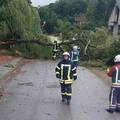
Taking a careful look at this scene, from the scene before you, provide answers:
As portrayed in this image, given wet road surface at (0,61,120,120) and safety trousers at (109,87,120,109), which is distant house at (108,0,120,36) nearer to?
wet road surface at (0,61,120,120)

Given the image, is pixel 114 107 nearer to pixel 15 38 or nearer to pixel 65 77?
pixel 65 77

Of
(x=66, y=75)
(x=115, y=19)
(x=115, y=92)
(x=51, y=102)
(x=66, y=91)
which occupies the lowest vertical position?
(x=115, y=19)

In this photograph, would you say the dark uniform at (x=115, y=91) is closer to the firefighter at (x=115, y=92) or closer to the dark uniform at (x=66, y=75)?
the firefighter at (x=115, y=92)

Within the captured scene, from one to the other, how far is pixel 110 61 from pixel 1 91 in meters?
18.9

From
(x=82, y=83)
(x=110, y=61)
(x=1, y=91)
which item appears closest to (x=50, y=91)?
(x=1, y=91)

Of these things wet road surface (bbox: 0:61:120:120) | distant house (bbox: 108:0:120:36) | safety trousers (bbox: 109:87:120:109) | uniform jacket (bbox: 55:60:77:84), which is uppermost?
uniform jacket (bbox: 55:60:77:84)

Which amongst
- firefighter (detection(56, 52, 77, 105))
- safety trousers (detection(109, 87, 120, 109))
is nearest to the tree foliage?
firefighter (detection(56, 52, 77, 105))

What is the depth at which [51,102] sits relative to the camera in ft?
53.3

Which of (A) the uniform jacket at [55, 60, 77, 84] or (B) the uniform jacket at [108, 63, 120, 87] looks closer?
(B) the uniform jacket at [108, 63, 120, 87]

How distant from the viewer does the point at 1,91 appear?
59.6 feet

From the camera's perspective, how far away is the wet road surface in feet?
44.6

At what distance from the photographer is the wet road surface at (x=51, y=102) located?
44.6 feet

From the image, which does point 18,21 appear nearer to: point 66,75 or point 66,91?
point 66,75

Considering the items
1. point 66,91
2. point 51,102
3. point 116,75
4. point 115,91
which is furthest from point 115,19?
point 115,91
